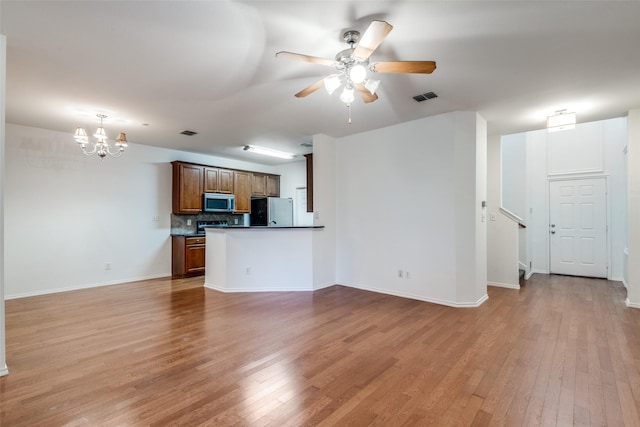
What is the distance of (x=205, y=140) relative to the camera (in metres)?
5.54

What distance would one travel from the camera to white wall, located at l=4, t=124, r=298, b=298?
4625mm

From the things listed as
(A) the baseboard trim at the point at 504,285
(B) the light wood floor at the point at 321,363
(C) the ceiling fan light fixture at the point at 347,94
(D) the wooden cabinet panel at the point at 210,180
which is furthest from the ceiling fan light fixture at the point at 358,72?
(D) the wooden cabinet panel at the point at 210,180

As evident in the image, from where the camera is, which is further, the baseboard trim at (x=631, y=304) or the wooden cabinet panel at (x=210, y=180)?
the wooden cabinet panel at (x=210, y=180)

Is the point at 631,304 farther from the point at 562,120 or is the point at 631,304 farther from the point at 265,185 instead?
the point at 265,185

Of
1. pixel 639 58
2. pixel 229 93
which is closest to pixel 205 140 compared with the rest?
pixel 229 93

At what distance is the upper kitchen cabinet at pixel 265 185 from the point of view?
297 inches

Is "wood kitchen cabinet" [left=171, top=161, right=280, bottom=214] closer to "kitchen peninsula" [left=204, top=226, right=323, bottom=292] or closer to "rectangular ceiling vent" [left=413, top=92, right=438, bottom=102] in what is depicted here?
"kitchen peninsula" [left=204, top=226, right=323, bottom=292]

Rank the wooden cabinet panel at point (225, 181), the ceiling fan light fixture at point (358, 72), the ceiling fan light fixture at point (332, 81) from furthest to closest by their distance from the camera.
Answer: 1. the wooden cabinet panel at point (225, 181)
2. the ceiling fan light fixture at point (332, 81)
3. the ceiling fan light fixture at point (358, 72)

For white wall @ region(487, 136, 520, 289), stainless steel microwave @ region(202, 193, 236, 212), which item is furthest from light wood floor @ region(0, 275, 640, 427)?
stainless steel microwave @ region(202, 193, 236, 212)

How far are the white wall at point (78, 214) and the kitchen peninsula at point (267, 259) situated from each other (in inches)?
82.2

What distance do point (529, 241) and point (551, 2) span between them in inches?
220

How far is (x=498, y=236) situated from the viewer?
5.16 meters

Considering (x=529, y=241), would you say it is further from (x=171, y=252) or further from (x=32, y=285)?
(x=32, y=285)

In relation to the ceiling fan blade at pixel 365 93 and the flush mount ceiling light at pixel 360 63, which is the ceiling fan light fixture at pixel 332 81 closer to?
the flush mount ceiling light at pixel 360 63
